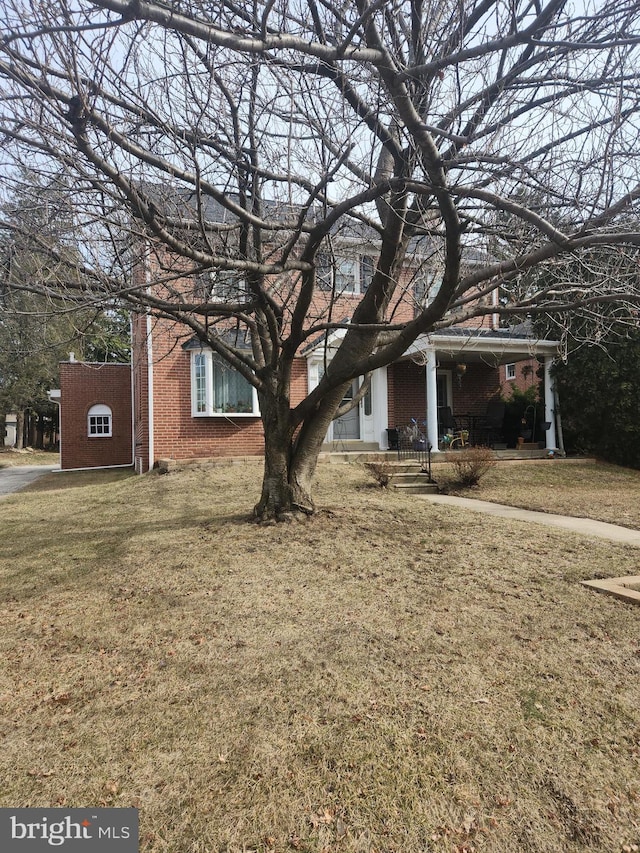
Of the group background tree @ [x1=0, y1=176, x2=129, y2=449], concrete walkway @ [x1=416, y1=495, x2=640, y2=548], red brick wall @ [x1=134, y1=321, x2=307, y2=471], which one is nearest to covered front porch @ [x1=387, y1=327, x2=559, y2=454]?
concrete walkway @ [x1=416, y1=495, x2=640, y2=548]

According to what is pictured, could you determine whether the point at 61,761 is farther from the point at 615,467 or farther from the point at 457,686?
the point at 615,467

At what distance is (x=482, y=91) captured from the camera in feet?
14.0

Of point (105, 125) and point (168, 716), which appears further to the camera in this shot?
point (105, 125)

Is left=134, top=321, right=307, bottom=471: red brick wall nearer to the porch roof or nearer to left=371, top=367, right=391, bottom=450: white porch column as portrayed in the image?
left=371, top=367, right=391, bottom=450: white porch column

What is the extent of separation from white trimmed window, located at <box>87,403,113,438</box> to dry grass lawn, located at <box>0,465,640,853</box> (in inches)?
508

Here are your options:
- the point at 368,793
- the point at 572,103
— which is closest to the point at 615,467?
the point at 572,103

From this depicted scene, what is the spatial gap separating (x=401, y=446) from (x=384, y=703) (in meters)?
11.3

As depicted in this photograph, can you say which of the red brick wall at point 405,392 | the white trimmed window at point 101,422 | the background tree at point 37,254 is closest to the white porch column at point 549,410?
the red brick wall at point 405,392

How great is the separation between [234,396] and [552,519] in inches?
326

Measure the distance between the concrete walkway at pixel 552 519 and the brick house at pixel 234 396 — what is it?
9.44ft

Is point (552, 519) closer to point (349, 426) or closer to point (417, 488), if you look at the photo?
point (417, 488)

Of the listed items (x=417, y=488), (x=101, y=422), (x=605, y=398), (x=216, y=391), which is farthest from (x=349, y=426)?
(x=101, y=422)

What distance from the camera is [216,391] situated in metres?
13.2

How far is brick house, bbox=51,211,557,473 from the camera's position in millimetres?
12820
